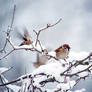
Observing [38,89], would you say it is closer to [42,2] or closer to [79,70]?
[79,70]

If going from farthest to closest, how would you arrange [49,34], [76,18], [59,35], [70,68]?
[76,18] → [59,35] → [49,34] → [70,68]

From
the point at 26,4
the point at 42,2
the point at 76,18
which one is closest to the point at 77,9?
the point at 76,18

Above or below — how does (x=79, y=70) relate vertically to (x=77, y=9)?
below

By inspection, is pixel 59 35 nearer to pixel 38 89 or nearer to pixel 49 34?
pixel 49 34

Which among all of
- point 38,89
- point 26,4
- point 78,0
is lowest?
point 38,89

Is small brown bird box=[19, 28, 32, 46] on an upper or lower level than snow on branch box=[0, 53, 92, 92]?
upper

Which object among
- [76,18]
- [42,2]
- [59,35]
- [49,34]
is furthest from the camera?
[76,18]

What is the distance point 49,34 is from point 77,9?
9.22ft

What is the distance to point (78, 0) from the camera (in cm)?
1428

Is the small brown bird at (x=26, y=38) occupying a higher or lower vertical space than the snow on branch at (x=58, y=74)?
higher

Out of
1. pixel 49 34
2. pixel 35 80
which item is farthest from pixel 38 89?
pixel 49 34

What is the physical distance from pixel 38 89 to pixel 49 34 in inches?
378

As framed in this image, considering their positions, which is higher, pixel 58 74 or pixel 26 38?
pixel 26 38

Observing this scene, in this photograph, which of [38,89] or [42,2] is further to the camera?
[42,2]
